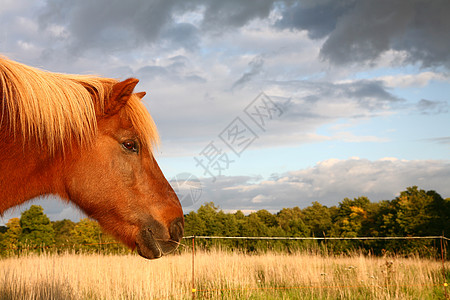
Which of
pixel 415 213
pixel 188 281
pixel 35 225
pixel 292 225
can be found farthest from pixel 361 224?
pixel 188 281

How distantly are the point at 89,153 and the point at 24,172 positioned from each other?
0.43m

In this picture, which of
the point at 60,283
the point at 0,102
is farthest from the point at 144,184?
the point at 60,283

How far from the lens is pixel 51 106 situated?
90.4 inches

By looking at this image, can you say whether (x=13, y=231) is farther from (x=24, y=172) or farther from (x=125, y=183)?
(x=125, y=183)

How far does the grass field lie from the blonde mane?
373cm

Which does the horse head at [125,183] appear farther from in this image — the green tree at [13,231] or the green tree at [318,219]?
the green tree at [318,219]

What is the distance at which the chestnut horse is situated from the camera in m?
2.21

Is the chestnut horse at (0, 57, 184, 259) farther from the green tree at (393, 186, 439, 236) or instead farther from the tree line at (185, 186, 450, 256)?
the green tree at (393, 186, 439, 236)

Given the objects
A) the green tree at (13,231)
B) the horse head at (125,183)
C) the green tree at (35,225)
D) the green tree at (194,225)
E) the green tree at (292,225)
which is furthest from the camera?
the green tree at (292,225)

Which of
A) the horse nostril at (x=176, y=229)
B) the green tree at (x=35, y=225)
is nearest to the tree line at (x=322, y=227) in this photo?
the green tree at (x=35, y=225)

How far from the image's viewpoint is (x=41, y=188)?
2.31 metres

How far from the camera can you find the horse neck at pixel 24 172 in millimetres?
2164

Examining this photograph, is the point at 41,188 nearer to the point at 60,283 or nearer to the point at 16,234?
the point at 60,283

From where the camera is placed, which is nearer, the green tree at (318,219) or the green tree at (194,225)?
the green tree at (194,225)
